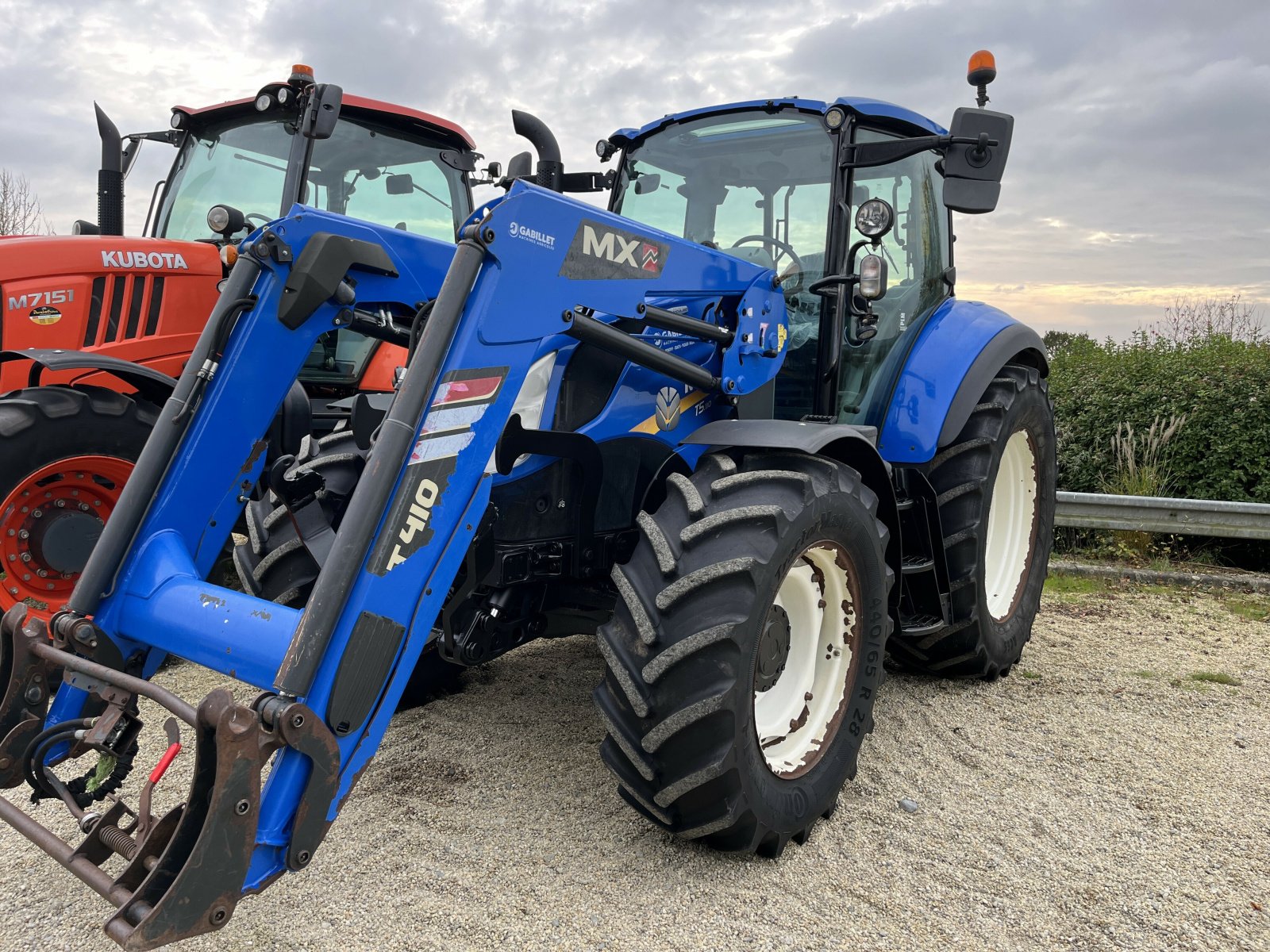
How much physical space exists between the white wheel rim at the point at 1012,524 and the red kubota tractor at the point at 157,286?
Answer: 3003 mm

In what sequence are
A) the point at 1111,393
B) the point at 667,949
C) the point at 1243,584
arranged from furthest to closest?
the point at 1111,393
the point at 1243,584
the point at 667,949

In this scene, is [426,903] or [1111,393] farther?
[1111,393]

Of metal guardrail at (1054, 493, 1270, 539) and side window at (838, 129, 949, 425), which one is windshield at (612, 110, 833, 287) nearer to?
side window at (838, 129, 949, 425)

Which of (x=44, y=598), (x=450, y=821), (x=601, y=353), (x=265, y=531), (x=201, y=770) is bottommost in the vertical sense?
(x=450, y=821)

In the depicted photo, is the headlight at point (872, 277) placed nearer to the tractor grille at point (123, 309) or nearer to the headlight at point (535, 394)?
the headlight at point (535, 394)

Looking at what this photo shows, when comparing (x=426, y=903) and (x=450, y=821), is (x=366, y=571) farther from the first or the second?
(x=450, y=821)

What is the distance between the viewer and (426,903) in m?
2.53

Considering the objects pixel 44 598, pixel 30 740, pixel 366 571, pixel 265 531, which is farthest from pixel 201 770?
pixel 44 598

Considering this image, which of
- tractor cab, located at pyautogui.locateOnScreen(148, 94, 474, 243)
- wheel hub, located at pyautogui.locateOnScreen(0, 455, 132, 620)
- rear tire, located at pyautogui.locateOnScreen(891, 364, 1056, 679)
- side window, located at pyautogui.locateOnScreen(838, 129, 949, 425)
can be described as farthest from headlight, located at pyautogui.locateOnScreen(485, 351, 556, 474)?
tractor cab, located at pyautogui.locateOnScreen(148, 94, 474, 243)

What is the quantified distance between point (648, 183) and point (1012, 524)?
247 centimetres

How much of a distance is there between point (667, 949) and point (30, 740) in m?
1.64

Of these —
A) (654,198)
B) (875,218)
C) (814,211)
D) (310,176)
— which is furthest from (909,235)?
(310,176)

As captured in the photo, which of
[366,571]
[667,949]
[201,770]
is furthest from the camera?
[667,949]

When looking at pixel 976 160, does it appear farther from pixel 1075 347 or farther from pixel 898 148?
pixel 1075 347
